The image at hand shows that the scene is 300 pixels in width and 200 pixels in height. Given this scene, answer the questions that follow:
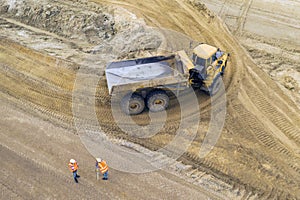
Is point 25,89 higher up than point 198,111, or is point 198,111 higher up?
point 198,111

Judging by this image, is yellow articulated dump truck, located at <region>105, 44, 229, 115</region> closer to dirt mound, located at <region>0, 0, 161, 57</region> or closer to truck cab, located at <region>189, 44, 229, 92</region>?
truck cab, located at <region>189, 44, 229, 92</region>

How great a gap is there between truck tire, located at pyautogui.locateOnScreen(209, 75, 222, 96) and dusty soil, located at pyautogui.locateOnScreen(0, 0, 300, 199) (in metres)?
0.33

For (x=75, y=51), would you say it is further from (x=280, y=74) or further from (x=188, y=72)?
(x=280, y=74)

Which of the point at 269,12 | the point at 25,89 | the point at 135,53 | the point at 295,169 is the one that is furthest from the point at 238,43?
the point at 25,89

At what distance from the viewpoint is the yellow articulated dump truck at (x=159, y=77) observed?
10352mm

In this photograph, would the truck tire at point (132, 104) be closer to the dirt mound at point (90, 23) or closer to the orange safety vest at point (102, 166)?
the orange safety vest at point (102, 166)

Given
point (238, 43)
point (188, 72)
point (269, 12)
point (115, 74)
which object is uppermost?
point (269, 12)

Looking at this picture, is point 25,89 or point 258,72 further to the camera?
point 258,72

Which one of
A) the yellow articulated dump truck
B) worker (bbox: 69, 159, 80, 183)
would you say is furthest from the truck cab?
worker (bbox: 69, 159, 80, 183)

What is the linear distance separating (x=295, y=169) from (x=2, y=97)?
10.7 m

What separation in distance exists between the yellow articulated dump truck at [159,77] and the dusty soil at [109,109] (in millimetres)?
614

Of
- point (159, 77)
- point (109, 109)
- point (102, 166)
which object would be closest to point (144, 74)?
point (159, 77)

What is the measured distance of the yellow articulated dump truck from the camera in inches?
408

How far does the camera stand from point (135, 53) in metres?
13.7
